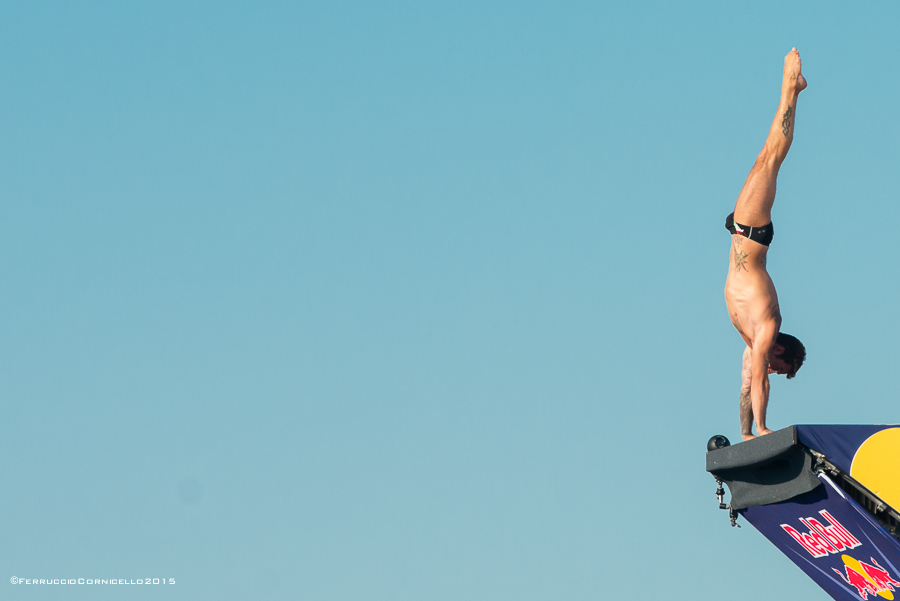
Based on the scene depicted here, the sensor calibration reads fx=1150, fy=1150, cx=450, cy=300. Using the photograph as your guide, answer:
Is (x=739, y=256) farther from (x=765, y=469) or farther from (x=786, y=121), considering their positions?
(x=765, y=469)

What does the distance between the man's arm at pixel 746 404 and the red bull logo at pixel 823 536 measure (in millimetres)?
1283

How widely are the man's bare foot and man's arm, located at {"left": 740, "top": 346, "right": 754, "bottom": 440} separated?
3.23 metres

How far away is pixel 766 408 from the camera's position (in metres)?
14.1

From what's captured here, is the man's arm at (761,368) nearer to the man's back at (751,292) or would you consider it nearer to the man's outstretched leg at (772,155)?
the man's back at (751,292)

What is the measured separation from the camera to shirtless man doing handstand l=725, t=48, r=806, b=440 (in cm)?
1379

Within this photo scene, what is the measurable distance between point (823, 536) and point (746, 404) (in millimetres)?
1836

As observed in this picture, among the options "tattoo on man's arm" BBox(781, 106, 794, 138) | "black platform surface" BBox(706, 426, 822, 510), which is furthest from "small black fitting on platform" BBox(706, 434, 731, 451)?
"tattoo on man's arm" BBox(781, 106, 794, 138)

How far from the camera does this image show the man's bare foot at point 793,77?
13781 millimetres

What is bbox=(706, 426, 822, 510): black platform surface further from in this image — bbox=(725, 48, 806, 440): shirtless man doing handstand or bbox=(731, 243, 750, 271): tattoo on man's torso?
bbox=(731, 243, 750, 271): tattoo on man's torso

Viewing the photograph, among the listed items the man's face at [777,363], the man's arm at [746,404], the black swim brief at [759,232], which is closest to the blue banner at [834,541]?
the man's arm at [746,404]

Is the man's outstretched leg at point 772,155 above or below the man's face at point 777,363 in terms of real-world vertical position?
above

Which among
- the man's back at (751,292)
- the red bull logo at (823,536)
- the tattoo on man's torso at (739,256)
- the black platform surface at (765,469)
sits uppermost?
the tattoo on man's torso at (739,256)

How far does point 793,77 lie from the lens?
1380 cm

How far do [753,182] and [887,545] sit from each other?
4471 millimetres
